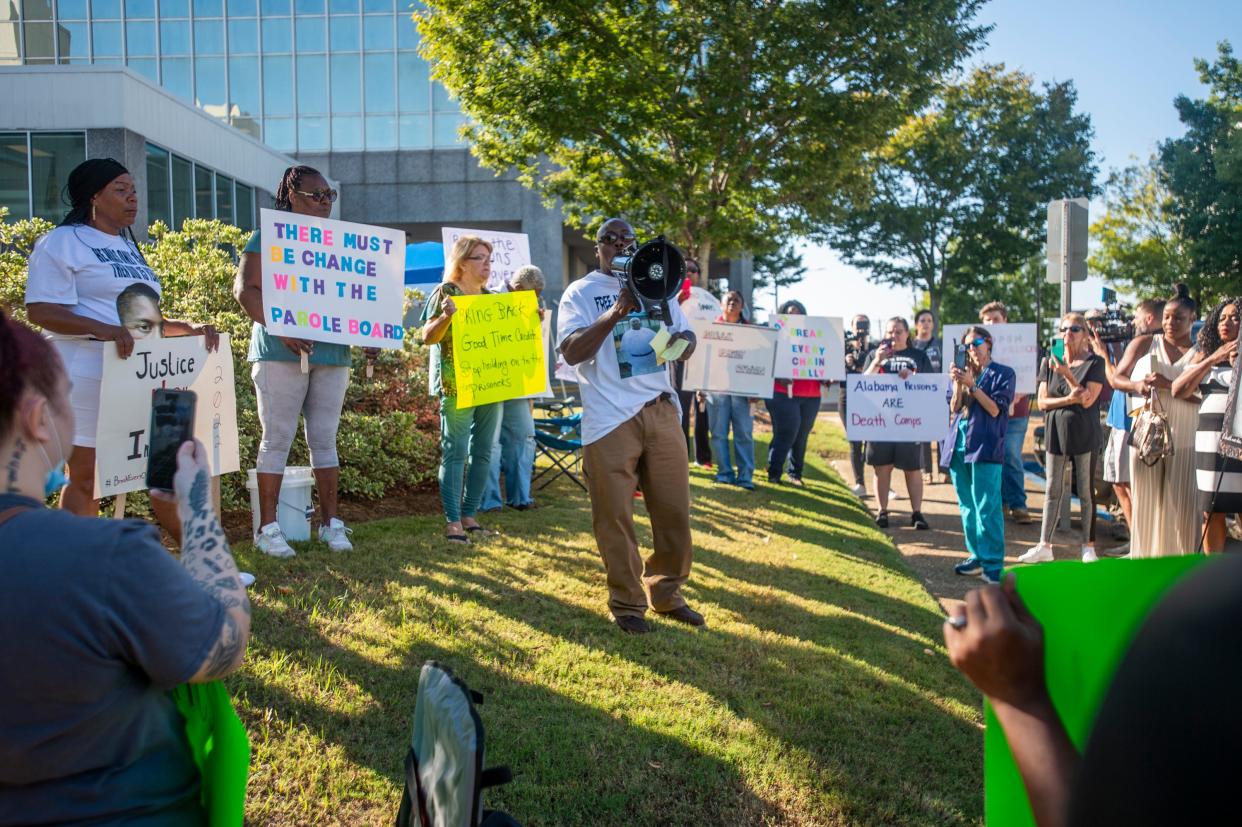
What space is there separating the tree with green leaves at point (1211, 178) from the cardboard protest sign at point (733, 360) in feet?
94.1

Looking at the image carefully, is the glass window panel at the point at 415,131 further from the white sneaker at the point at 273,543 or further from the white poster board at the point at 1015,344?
the white sneaker at the point at 273,543

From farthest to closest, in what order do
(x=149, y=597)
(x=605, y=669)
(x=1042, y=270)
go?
1. (x=1042, y=270)
2. (x=605, y=669)
3. (x=149, y=597)

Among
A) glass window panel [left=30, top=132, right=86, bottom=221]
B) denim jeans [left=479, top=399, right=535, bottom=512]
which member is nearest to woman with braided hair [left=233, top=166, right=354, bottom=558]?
denim jeans [left=479, top=399, right=535, bottom=512]

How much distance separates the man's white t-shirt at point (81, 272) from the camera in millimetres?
4289

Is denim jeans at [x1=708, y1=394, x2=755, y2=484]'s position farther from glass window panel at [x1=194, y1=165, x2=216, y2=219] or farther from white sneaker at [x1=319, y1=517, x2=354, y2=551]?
glass window panel at [x1=194, y1=165, x2=216, y2=219]

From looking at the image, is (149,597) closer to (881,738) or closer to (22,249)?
(881,738)

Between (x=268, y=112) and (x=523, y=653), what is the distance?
3154cm

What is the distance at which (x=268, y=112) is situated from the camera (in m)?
32.1

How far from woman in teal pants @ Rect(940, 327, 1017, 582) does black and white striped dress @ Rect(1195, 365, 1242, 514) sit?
1.25 metres

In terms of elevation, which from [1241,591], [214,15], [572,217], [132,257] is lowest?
[1241,591]

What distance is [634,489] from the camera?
5.25m

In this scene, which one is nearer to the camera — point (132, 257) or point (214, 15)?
point (132, 257)

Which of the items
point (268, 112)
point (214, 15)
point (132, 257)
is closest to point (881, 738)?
point (132, 257)

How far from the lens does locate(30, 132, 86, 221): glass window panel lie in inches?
829
